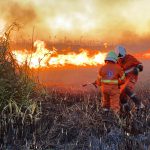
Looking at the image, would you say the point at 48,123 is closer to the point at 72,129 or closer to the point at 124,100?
the point at 72,129

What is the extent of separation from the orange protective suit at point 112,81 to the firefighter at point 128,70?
22.2 inches

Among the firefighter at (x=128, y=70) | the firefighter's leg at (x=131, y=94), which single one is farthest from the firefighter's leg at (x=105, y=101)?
the firefighter's leg at (x=131, y=94)

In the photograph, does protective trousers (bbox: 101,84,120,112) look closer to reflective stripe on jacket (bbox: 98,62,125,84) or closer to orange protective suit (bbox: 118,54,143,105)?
reflective stripe on jacket (bbox: 98,62,125,84)

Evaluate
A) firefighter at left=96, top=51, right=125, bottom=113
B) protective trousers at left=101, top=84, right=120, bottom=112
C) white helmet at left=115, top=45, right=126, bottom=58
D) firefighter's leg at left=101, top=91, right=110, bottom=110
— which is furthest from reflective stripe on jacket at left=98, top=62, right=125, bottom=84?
white helmet at left=115, top=45, right=126, bottom=58

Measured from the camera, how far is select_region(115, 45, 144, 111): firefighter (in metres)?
13.5

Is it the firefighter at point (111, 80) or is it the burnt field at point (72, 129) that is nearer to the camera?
the burnt field at point (72, 129)

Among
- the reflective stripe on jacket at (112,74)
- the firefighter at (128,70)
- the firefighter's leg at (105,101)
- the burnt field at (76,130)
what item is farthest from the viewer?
the firefighter at (128,70)

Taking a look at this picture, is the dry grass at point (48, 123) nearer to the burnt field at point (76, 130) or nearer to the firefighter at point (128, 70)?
the burnt field at point (76, 130)

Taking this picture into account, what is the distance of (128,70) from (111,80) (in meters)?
0.91

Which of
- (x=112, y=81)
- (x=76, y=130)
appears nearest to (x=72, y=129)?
(x=76, y=130)

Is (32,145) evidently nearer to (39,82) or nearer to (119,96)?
(39,82)

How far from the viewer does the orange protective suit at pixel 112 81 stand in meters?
12.9

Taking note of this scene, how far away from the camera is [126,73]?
44.7 feet

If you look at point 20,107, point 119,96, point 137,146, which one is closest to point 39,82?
point 20,107
